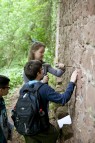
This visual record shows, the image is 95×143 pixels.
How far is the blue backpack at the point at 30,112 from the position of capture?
3.48 metres

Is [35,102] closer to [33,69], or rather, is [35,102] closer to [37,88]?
A: [37,88]

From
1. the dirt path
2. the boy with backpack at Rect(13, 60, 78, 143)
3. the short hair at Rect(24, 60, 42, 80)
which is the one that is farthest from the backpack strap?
the dirt path

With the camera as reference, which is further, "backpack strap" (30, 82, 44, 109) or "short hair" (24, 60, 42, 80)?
"short hair" (24, 60, 42, 80)

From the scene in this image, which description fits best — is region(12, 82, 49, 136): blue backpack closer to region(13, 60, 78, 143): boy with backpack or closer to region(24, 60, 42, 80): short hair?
region(13, 60, 78, 143): boy with backpack

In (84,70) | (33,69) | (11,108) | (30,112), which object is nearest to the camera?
(84,70)

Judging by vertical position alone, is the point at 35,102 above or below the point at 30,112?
above

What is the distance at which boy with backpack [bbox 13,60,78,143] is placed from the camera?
137 inches

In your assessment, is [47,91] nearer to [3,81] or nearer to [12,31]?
[3,81]

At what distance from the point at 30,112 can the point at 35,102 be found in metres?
0.13

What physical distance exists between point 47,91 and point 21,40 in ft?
29.3

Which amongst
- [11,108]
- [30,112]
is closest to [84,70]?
[30,112]

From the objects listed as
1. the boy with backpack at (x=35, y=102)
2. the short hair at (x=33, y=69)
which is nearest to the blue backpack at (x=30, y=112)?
the boy with backpack at (x=35, y=102)

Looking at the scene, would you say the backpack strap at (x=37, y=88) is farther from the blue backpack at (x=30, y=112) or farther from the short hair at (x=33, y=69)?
the short hair at (x=33, y=69)

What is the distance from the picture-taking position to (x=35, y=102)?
3.47m
